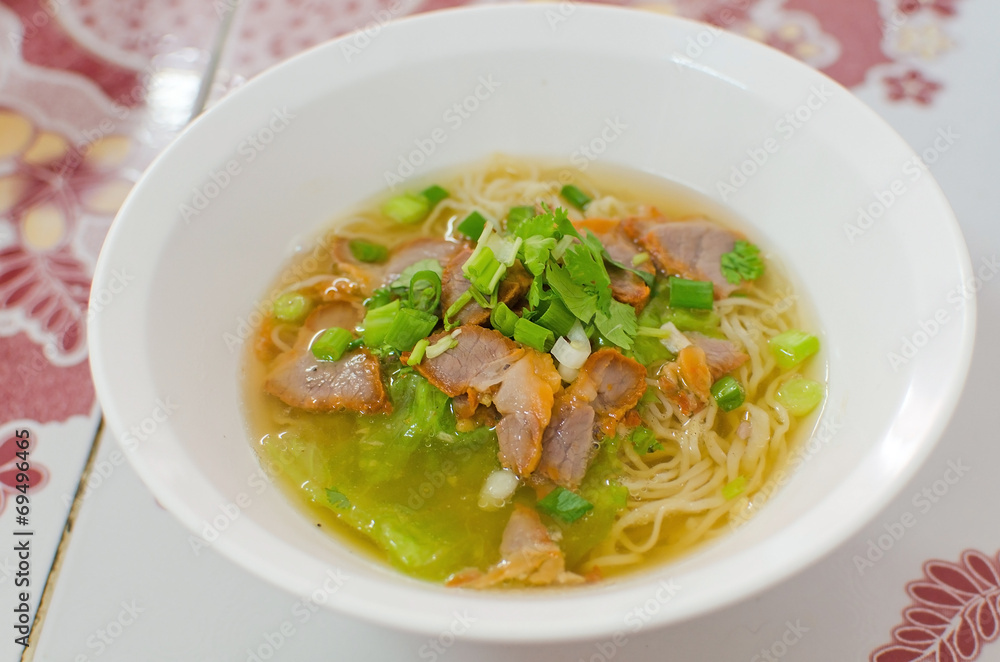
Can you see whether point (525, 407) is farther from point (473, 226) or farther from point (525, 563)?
point (473, 226)

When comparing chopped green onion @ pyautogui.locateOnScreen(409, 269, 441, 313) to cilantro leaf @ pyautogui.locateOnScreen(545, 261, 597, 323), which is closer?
cilantro leaf @ pyautogui.locateOnScreen(545, 261, 597, 323)

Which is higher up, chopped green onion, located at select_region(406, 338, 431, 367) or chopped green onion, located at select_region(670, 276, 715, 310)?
chopped green onion, located at select_region(670, 276, 715, 310)

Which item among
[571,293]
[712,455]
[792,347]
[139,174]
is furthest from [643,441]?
[139,174]

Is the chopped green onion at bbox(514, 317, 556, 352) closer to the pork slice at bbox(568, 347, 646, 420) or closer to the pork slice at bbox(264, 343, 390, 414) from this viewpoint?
the pork slice at bbox(568, 347, 646, 420)

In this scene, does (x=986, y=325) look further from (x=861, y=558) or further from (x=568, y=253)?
(x=568, y=253)

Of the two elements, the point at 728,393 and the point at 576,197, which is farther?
the point at 576,197

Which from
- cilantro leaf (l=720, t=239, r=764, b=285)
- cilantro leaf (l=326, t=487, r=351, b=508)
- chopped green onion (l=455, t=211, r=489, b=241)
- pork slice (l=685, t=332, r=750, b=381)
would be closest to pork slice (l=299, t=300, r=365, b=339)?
chopped green onion (l=455, t=211, r=489, b=241)
